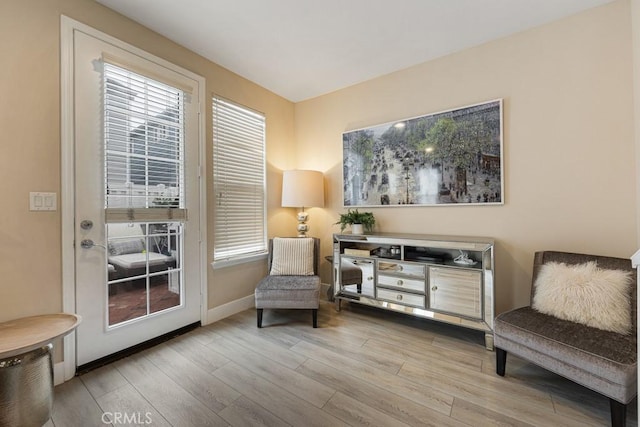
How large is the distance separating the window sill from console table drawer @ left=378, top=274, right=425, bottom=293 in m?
1.41

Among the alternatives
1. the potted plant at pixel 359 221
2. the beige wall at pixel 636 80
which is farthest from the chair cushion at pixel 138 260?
the beige wall at pixel 636 80

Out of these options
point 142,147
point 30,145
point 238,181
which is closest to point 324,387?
point 238,181

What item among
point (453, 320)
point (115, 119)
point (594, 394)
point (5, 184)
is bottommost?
point (594, 394)

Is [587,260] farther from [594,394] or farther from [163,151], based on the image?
[163,151]

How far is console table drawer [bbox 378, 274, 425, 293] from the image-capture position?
2.30 metres

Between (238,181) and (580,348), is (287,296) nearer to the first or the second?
(238,181)

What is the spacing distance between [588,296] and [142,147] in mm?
3280

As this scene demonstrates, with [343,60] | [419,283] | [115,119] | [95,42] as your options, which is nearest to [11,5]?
[95,42]

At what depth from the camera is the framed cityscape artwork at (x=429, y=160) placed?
7.48 ft

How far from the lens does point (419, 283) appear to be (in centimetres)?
230

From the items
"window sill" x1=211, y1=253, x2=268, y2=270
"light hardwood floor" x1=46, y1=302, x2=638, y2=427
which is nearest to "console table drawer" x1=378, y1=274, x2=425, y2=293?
"light hardwood floor" x1=46, y1=302, x2=638, y2=427

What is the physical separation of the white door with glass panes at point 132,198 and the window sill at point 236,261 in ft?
0.57

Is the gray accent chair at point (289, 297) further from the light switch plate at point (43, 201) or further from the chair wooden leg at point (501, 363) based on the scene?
the light switch plate at point (43, 201)

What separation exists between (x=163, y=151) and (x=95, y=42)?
0.82m
